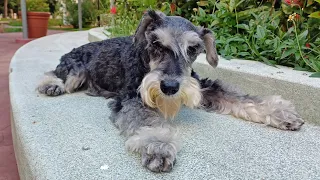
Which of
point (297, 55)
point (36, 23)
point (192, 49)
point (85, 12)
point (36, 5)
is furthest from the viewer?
point (36, 5)

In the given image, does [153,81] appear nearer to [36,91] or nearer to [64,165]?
[64,165]

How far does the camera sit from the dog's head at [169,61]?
2078 mm

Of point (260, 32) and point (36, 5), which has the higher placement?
point (260, 32)

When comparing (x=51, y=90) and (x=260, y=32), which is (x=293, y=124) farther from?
(x=51, y=90)

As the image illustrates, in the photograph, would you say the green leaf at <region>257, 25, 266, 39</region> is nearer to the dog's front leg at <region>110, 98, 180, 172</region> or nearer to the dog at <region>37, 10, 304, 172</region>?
the dog at <region>37, 10, 304, 172</region>

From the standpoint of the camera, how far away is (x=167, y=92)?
2.05 meters

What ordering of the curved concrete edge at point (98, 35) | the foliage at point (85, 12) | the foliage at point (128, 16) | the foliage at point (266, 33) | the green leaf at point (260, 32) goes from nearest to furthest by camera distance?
the foliage at point (266, 33) < the green leaf at point (260, 32) < the foliage at point (128, 16) < the curved concrete edge at point (98, 35) < the foliage at point (85, 12)

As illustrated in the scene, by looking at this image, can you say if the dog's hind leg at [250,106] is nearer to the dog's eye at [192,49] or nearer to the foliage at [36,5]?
the dog's eye at [192,49]

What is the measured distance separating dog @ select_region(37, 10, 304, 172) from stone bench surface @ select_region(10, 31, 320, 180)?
10 cm

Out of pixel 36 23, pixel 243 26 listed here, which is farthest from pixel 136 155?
pixel 36 23

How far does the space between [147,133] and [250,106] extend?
1.12 metres

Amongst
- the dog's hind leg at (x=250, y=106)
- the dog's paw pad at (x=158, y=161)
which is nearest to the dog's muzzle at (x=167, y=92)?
the dog's paw pad at (x=158, y=161)

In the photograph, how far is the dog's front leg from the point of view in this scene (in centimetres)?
183

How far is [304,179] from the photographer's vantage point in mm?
1806
